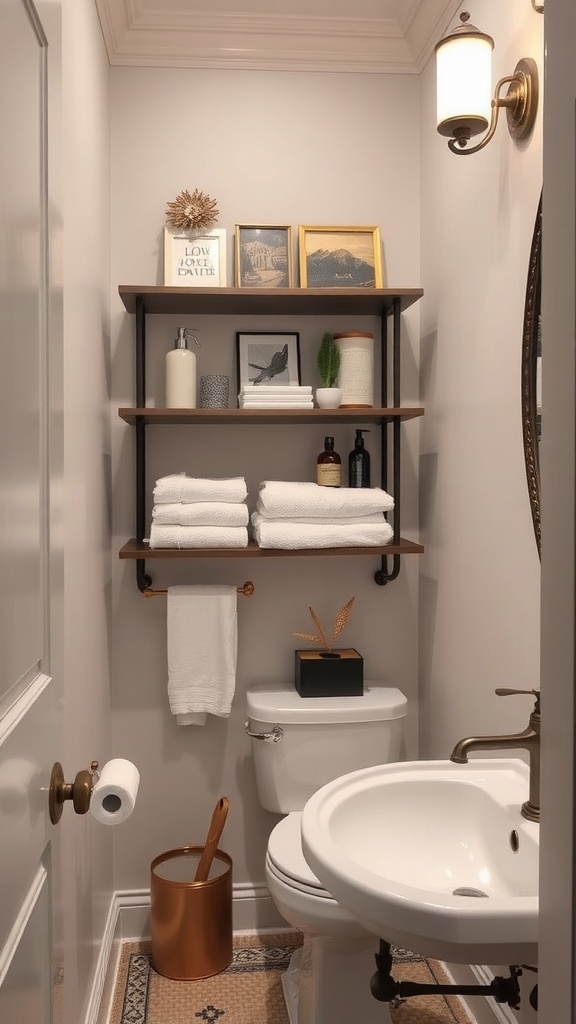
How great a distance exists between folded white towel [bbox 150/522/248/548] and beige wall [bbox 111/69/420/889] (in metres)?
0.24

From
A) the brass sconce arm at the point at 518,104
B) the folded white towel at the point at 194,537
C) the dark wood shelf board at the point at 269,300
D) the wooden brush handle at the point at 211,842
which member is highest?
the brass sconce arm at the point at 518,104

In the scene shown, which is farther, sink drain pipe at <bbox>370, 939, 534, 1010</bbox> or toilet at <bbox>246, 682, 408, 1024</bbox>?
toilet at <bbox>246, 682, 408, 1024</bbox>

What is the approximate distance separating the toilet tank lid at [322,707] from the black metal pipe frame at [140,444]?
0.45 metres

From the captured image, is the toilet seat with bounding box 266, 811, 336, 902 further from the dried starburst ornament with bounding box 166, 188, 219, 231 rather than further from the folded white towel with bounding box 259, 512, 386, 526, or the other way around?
the dried starburst ornament with bounding box 166, 188, 219, 231

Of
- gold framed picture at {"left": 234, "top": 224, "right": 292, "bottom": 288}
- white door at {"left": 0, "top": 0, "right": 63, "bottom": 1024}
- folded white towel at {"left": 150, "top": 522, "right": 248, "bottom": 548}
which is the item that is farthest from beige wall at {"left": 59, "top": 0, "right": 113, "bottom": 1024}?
white door at {"left": 0, "top": 0, "right": 63, "bottom": 1024}

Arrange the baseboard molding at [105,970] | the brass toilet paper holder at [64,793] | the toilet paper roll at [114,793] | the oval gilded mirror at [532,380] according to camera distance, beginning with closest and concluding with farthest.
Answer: the brass toilet paper holder at [64,793] < the toilet paper roll at [114,793] < the oval gilded mirror at [532,380] < the baseboard molding at [105,970]

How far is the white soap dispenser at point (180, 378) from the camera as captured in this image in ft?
7.32

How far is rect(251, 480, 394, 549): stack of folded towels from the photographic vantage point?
7.02ft

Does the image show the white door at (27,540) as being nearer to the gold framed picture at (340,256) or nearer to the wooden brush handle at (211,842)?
the wooden brush handle at (211,842)

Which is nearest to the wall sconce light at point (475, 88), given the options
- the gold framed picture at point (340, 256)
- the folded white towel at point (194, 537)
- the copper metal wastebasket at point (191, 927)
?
the gold framed picture at point (340, 256)

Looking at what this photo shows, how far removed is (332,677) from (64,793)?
4.60 ft

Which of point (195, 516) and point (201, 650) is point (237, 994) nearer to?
point (201, 650)

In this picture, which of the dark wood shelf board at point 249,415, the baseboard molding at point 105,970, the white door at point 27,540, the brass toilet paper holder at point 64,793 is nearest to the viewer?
the white door at point 27,540

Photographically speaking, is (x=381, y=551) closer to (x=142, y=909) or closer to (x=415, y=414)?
(x=415, y=414)
